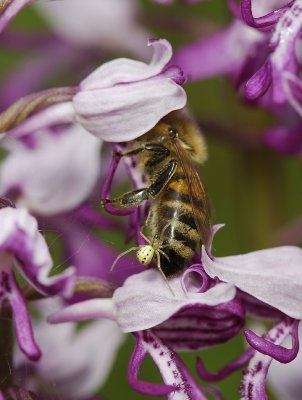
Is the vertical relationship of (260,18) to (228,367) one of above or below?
above

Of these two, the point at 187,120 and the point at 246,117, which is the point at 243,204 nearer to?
the point at 246,117

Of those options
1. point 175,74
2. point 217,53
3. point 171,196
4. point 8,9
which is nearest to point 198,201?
point 171,196

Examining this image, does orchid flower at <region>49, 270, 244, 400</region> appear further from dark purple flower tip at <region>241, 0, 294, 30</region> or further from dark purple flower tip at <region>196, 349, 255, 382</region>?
dark purple flower tip at <region>241, 0, 294, 30</region>

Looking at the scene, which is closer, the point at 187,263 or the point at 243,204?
the point at 187,263

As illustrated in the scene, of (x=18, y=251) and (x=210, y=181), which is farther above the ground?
(x=18, y=251)

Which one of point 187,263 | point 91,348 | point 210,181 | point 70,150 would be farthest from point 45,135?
point 210,181

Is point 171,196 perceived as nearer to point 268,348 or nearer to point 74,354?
point 268,348

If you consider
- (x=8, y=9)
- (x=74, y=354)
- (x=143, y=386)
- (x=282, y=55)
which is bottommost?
(x=74, y=354)
